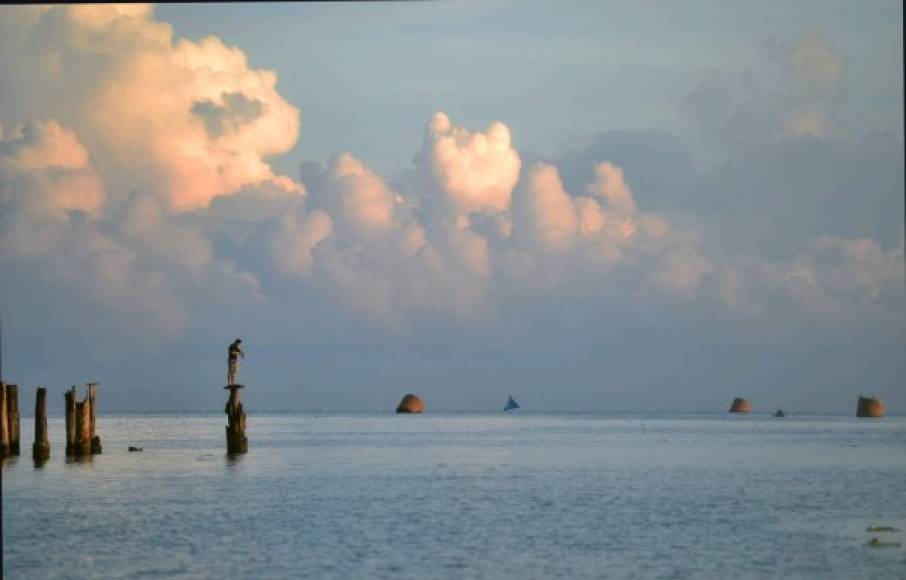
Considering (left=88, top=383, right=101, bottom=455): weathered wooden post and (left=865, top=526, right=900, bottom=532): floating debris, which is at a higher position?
(left=88, top=383, right=101, bottom=455): weathered wooden post

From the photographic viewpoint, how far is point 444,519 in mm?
38531

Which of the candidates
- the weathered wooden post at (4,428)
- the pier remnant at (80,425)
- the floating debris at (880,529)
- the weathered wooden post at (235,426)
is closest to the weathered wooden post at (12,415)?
the weathered wooden post at (4,428)

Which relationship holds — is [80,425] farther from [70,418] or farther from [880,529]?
[880,529]

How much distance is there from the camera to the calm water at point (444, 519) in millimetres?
28312

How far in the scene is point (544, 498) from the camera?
155ft

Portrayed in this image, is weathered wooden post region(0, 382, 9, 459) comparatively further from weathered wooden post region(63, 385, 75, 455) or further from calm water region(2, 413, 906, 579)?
weathered wooden post region(63, 385, 75, 455)

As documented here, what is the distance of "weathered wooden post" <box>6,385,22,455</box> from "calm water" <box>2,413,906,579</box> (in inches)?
45.3

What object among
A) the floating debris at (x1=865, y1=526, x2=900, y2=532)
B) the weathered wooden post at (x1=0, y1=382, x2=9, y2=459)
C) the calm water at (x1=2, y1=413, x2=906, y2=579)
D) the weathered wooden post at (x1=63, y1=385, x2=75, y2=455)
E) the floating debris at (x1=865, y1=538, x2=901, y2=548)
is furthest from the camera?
the weathered wooden post at (x1=63, y1=385, x2=75, y2=455)

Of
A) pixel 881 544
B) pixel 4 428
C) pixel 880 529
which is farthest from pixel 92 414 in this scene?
pixel 881 544

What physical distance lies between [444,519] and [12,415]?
23.1 metres

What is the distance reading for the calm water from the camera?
92.9 feet

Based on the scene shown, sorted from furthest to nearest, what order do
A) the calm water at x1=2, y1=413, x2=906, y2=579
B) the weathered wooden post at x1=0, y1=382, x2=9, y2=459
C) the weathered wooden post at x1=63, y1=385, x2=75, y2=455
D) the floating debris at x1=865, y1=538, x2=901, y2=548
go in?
1. the weathered wooden post at x1=63, y1=385, x2=75, y2=455
2. the weathered wooden post at x1=0, y1=382, x2=9, y2=459
3. the floating debris at x1=865, y1=538, x2=901, y2=548
4. the calm water at x1=2, y1=413, x2=906, y2=579

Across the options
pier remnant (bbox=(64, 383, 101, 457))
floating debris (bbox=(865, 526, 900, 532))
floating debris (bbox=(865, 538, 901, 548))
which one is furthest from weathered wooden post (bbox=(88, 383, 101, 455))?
floating debris (bbox=(865, 538, 901, 548))

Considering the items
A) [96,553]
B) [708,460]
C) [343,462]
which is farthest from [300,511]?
[708,460]
